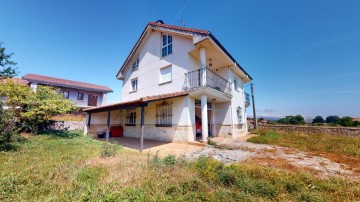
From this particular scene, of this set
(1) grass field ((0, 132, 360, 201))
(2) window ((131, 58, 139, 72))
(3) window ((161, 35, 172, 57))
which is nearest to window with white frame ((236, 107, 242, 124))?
(3) window ((161, 35, 172, 57))

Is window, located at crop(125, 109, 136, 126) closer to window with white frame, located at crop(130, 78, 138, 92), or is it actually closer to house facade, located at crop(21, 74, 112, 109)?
window with white frame, located at crop(130, 78, 138, 92)

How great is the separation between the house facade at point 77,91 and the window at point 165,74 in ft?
55.5

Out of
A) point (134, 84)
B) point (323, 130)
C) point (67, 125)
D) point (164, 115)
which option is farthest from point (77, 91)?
point (323, 130)

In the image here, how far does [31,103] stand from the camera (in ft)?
38.9

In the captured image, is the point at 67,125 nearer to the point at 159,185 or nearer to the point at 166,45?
the point at 166,45

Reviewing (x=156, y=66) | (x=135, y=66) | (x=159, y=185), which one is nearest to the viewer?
(x=159, y=185)

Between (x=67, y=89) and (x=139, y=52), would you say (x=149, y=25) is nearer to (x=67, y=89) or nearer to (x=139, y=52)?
(x=139, y=52)

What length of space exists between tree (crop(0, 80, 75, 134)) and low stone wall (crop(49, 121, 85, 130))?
2.22 meters

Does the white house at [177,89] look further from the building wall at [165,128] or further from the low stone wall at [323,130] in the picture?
the low stone wall at [323,130]

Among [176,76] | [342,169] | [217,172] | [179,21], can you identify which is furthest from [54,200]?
[179,21]

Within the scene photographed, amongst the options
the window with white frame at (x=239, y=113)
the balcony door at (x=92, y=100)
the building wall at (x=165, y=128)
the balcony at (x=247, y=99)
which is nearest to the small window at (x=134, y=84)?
the building wall at (x=165, y=128)

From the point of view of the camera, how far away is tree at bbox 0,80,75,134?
11249 mm

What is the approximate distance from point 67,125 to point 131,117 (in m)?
8.32

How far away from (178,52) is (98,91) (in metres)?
20.9
